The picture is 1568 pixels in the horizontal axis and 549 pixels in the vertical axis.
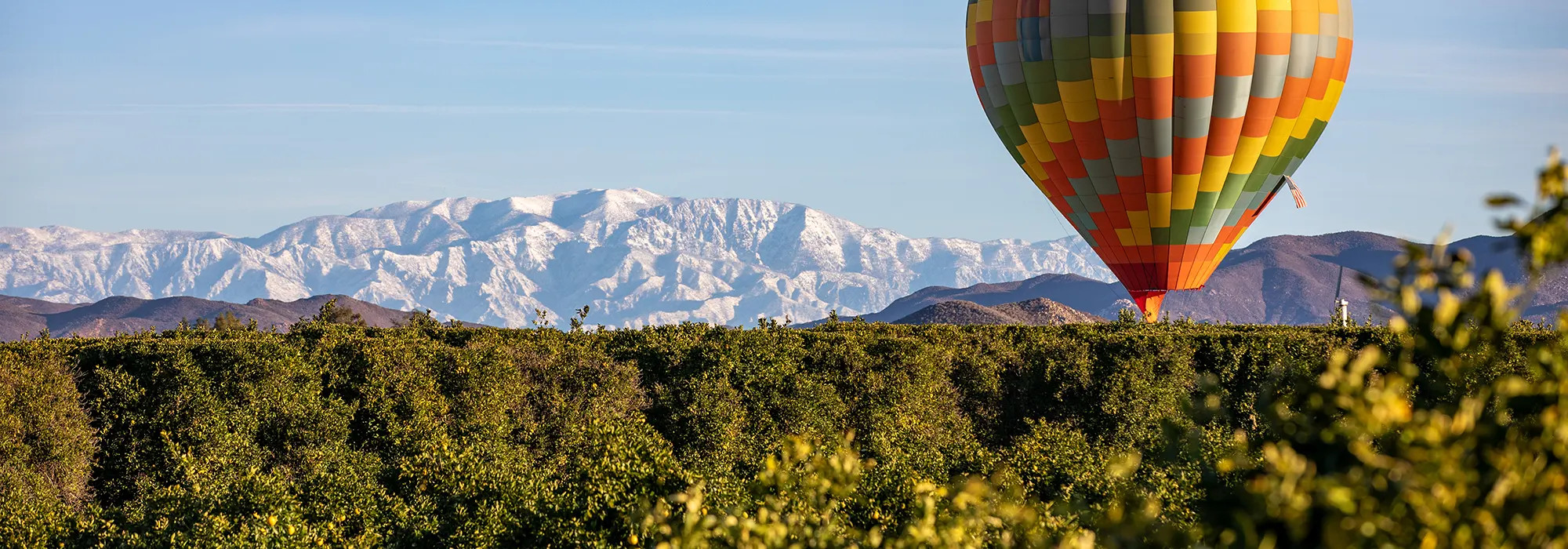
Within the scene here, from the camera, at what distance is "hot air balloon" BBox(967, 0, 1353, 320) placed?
36.4 metres

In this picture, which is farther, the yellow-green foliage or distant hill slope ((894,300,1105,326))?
distant hill slope ((894,300,1105,326))

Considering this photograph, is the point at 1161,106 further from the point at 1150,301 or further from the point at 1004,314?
the point at 1004,314

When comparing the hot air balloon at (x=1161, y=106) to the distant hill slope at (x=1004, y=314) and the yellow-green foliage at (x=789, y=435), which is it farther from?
the distant hill slope at (x=1004, y=314)

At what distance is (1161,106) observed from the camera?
122ft

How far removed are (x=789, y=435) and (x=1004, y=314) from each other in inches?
3744

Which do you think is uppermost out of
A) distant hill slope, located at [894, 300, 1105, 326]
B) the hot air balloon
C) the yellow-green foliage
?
the hot air balloon

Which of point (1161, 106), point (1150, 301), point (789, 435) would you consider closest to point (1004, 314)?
point (1150, 301)

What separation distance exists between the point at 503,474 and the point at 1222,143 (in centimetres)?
2525

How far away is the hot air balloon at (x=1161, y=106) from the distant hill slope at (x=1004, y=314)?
2697 inches

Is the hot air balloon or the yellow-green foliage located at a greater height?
the hot air balloon

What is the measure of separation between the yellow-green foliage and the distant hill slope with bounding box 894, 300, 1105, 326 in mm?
78703

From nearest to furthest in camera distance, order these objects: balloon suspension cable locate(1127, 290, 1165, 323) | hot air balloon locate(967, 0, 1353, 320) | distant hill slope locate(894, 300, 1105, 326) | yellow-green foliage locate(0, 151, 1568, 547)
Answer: yellow-green foliage locate(0, 151, 1568, 547) < hot air balloon locate(967, 0, 1353, 320) < balloon suspension cable locate(1127, 290, 1165, 323) < distant hill slope locate(894, 300, 1105, 326)

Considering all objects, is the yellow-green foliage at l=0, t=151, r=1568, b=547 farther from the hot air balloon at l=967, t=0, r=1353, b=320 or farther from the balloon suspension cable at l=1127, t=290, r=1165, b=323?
the balloon suspension cable at l=1127, t=290, r=1165, b=323

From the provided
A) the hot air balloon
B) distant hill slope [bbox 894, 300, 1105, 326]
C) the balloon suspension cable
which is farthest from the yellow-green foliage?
distant hill slope [bbox 894, 300, 1105, 326]
